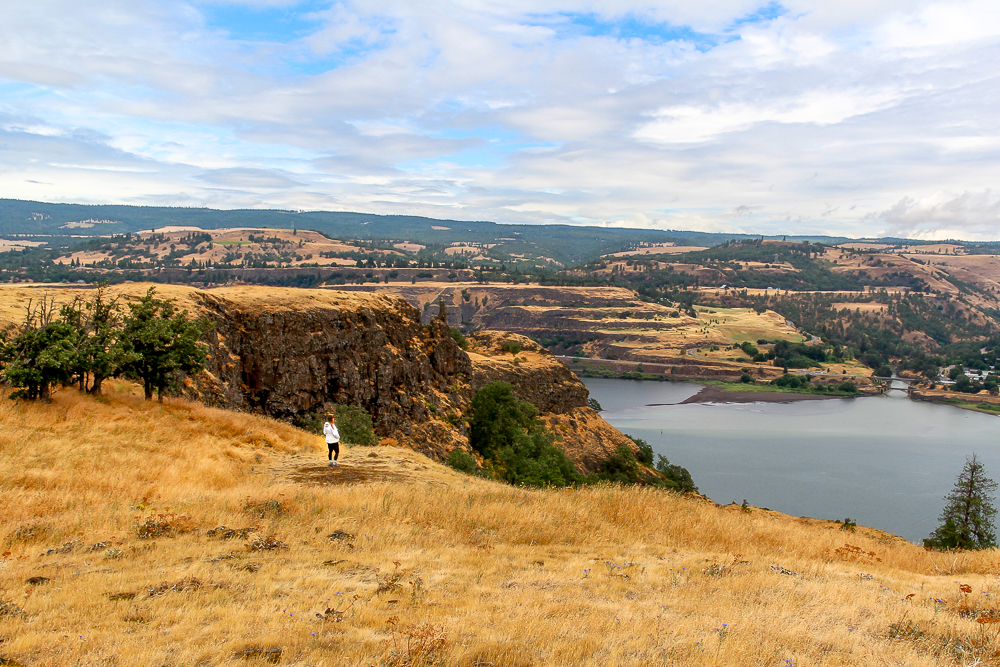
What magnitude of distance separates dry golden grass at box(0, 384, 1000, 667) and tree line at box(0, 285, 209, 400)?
2.28 feet

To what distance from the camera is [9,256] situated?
652 ft

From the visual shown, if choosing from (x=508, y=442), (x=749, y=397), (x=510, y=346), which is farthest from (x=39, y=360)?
(x=749, y=397)

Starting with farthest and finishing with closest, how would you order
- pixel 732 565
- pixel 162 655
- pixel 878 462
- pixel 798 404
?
pixel 798 404
pixel 878 462
pixel 732 565
pixel 162 655

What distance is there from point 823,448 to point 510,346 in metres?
42.9

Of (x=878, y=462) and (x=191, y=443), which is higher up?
(x=191, y=443)

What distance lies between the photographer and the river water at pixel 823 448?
53312 millimetres

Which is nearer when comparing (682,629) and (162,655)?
(162,655)

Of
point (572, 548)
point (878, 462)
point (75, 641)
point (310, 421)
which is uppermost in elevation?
point (75, 641)

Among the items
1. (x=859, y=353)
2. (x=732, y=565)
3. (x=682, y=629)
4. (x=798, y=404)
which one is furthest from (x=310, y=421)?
(x=859, y=353)

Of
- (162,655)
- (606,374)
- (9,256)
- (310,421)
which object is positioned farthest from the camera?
(9,256)

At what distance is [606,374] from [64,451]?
117m

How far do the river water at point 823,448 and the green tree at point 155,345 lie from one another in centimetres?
4680

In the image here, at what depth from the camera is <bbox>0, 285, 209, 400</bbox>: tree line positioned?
12922 millimetres

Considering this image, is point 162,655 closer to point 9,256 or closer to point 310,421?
Result: point 310,421
